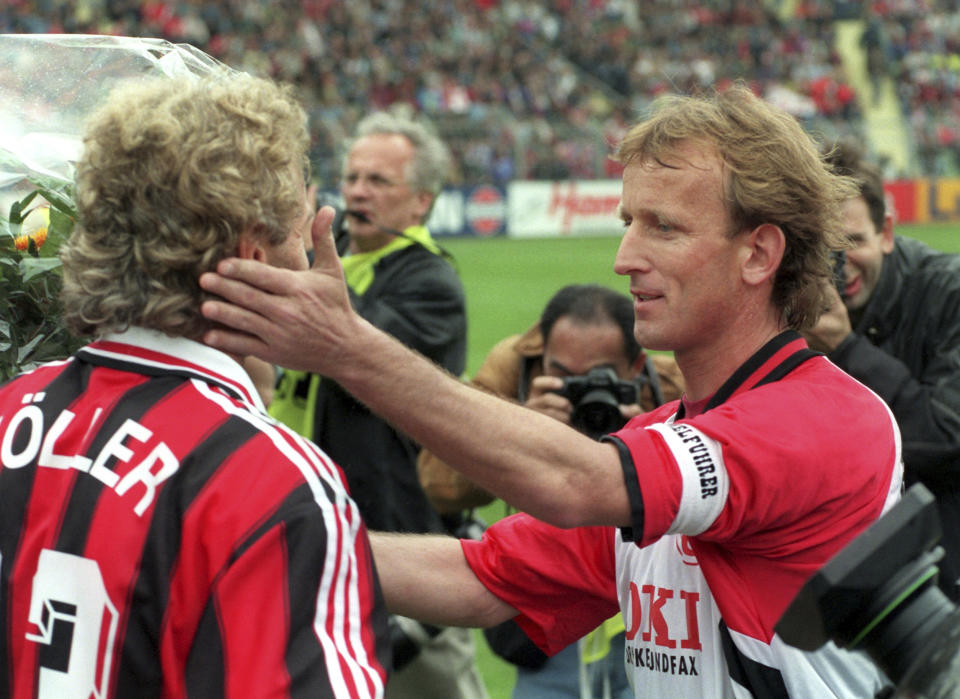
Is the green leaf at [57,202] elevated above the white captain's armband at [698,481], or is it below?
above

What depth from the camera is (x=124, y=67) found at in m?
→ 2.10

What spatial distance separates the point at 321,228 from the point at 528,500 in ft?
1.89

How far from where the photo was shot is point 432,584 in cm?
241

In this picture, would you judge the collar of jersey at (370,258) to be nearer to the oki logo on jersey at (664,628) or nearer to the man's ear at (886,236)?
the man's ear at (886,236)

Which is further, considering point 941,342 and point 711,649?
point 941,342

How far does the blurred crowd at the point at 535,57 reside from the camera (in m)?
25.8

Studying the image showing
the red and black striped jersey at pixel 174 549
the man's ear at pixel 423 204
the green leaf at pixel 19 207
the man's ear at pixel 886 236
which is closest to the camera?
the red and black striped jersey at pixel 174 549

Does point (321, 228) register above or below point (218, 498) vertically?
above

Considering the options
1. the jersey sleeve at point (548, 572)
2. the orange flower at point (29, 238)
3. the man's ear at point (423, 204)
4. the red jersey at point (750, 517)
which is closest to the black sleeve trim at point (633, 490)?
the red jersey at point (750, 517)

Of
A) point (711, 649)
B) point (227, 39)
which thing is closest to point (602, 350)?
point (711, 649)

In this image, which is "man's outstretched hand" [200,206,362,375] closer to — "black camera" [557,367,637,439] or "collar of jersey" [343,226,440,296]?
"black camera" [557,367,637,439]

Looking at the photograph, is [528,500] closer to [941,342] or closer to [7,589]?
[7,589]

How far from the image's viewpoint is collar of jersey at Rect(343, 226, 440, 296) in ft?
14.6

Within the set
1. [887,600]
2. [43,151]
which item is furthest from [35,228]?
Answer: [887,600]
